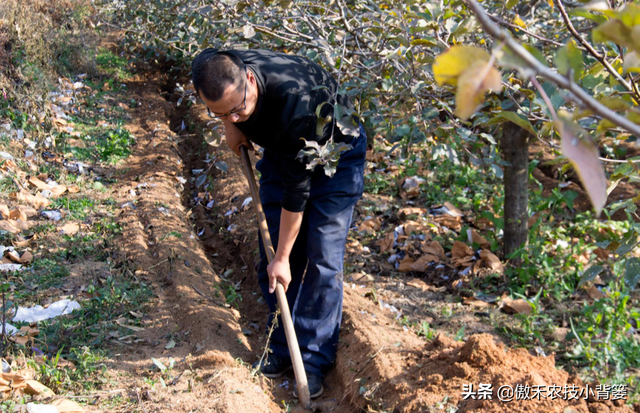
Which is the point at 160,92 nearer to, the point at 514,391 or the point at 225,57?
the point at 225,57

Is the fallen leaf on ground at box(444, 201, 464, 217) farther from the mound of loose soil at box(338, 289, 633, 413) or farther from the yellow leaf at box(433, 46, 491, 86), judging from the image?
the yellow leaf at box(433, 46, 491, 86)

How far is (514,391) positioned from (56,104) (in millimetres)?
6411

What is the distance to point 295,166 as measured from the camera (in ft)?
8.58

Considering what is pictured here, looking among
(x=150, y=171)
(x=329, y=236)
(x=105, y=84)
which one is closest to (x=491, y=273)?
(x=329, y=236)

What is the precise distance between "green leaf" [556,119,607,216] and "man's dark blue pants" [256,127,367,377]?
7.31 ft

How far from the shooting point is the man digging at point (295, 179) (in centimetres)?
250

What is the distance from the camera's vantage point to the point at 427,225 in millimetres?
4715

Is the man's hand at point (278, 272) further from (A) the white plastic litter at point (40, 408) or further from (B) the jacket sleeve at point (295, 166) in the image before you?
(A) the white plastic litter at point (40, 408)

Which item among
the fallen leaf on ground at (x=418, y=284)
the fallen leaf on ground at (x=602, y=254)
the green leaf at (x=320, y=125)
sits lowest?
the fallen leaf on ground at (x=418, y=284)

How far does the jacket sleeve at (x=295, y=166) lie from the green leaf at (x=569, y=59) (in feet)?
5.79

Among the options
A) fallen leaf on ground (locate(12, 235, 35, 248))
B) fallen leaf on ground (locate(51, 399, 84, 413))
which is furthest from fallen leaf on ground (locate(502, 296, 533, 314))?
fallen leaf on ground (locate(12, 235, 35, 248))

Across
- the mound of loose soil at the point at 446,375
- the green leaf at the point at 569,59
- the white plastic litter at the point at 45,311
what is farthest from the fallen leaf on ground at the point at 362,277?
the green leaf at the point at 569,59

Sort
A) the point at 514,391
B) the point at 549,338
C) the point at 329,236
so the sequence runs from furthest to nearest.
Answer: the point at 549,338
the point at 329,236
the point at 514,391

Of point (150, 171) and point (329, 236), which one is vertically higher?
point (329, 236)
